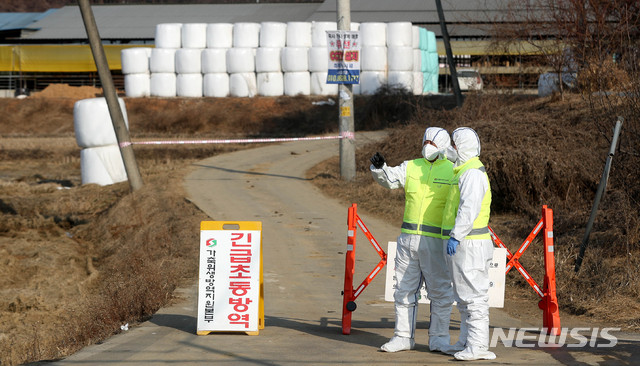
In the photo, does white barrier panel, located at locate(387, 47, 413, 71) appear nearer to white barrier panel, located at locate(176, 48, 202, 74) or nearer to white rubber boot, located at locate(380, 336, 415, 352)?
white barrier panel, located at locate(176, 48, 202, 74)

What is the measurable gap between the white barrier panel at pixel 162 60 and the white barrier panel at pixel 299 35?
621 cm

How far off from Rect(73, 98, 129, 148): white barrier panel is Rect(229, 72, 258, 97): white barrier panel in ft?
64.8

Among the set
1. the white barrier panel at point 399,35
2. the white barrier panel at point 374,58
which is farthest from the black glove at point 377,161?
the white barrier panel at point 399,35

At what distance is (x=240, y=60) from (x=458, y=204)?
118ft

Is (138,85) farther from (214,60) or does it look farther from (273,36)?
(273,36)

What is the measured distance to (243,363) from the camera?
6996 millimetres

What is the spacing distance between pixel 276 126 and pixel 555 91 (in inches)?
818

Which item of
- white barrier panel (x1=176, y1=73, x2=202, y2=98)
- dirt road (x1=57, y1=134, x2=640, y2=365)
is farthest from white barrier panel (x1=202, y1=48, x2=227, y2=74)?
dirt road (x1=57, y1=134, x2=640, y2=365)

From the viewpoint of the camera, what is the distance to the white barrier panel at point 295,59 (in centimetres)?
4172

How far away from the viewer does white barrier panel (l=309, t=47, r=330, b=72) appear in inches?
1630

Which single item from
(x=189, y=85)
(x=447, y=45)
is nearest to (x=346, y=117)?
(x=447, y=45)

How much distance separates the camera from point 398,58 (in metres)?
40.6

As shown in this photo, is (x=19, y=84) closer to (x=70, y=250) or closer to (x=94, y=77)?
(x=94, y=77)

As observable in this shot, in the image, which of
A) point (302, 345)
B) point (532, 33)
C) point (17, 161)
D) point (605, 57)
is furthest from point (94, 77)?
point (302, 345)
